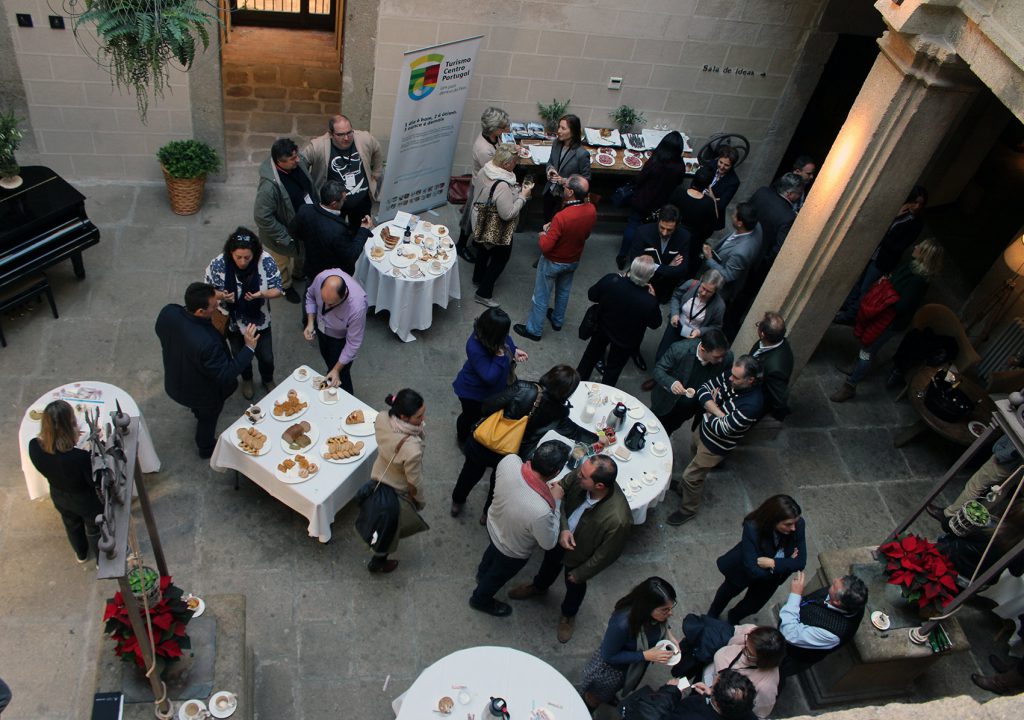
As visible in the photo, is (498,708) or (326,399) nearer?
(498,708)

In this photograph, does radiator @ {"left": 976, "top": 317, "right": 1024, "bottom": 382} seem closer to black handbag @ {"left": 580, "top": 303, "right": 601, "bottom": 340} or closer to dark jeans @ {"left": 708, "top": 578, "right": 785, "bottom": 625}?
dark jeans @ {"left": 708, "top": 578, "right": 785, "bottom": 625}

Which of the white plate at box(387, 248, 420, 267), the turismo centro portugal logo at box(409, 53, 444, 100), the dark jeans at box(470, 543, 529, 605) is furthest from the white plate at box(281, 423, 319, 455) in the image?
the turismo centro portugal logo at box(409, 53, 444, 100)

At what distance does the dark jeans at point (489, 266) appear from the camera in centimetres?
820

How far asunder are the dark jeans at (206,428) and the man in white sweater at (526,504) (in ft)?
7.77

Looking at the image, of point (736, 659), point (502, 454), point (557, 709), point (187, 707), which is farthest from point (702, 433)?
point (187, 707)

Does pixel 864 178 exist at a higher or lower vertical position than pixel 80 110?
higher

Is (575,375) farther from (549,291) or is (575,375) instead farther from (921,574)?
(921,574)

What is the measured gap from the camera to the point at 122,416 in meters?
3.19

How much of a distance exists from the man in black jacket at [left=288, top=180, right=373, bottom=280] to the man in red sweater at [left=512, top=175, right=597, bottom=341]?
1826mm

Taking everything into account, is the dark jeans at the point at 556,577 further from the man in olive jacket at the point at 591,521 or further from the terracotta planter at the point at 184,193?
the terracotta planter at the point at 184,193

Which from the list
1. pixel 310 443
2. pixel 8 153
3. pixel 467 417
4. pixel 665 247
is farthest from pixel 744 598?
pixel 8 153

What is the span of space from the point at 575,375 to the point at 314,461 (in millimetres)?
2001

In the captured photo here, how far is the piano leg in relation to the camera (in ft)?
24.7

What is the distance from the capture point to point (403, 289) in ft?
25.0
